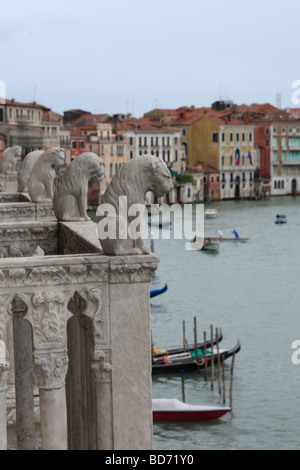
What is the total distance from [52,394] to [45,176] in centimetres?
291

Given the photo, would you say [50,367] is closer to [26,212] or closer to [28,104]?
[26,212]

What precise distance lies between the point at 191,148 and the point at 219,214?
13291 mm

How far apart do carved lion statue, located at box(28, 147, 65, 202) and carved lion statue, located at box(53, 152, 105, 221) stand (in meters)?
1.25

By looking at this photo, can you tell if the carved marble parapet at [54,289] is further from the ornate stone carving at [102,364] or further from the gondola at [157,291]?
the gondola at [157,291]

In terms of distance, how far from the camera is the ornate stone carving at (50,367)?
11.4 feet

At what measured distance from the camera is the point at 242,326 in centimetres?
2256

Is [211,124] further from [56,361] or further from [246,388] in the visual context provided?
[56,361]

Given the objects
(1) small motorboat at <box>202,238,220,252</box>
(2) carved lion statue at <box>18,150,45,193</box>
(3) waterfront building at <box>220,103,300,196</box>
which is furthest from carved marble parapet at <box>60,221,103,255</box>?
(3) waterfront building at <box>220,103,300,196</box>

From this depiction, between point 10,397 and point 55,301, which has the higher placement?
point 55,301

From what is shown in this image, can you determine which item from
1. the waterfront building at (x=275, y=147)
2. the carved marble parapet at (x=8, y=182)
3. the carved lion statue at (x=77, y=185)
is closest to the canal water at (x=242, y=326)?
the carved marble parapet at (x=8, y=182)

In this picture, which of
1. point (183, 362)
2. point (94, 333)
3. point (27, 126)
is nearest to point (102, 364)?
point (94, 333)

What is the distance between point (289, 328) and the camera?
22.2 meters

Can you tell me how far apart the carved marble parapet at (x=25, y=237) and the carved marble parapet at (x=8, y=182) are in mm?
5342
